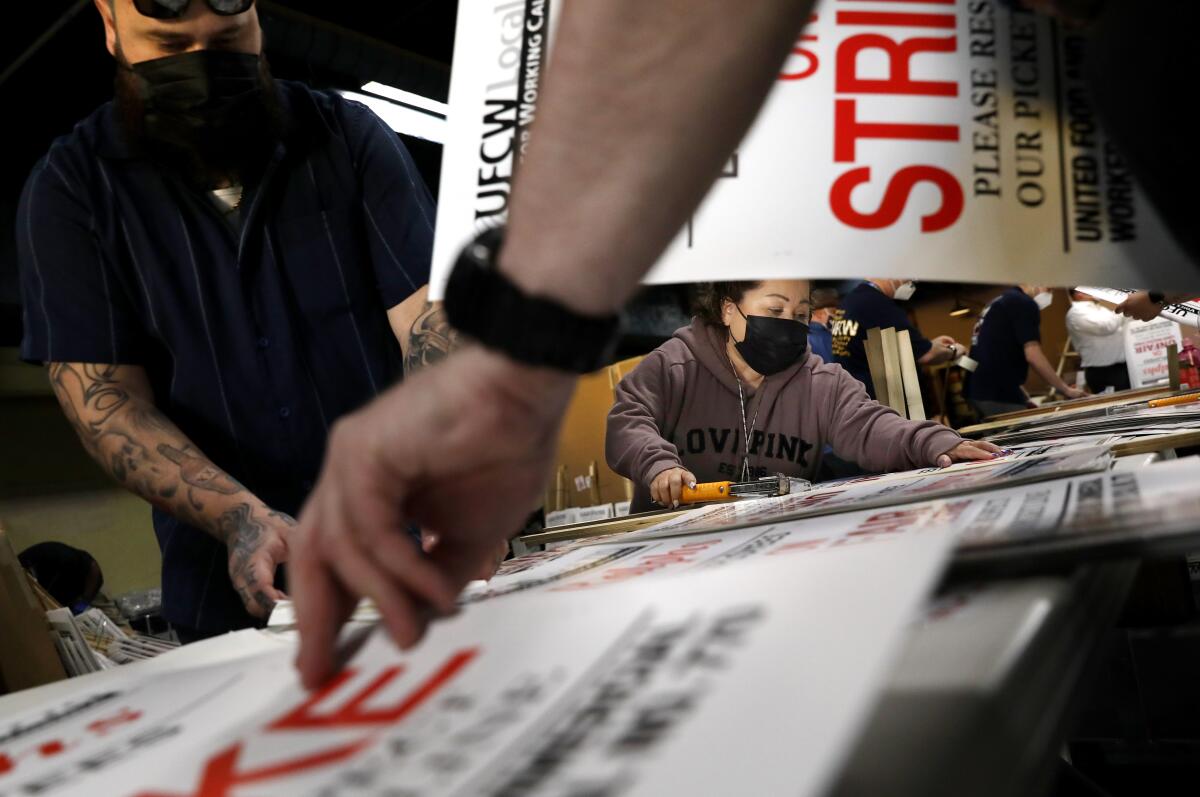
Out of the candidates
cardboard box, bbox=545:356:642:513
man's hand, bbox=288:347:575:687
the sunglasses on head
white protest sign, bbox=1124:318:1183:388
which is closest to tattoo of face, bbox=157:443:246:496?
the sunglasses on head

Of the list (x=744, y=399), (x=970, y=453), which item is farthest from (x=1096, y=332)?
(x=970, y=453)

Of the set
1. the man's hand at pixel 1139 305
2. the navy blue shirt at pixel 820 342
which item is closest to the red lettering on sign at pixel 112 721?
the man's hand at pixel 1139 305

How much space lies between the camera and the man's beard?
1281mm

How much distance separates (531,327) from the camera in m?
0.42

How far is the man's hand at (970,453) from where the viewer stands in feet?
5.56

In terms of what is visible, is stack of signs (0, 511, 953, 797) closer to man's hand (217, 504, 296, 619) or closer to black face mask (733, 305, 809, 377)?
man's hand (217, 504, 296, 619)

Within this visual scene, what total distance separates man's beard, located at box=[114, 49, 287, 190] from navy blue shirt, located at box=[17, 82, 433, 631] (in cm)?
2

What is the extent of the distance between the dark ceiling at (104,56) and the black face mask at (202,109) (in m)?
4.39

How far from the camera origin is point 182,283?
1.30 metres

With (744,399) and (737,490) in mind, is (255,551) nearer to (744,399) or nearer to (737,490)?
(737,490)

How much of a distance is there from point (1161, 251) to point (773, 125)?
0.36 metres

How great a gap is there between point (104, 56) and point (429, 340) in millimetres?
5499

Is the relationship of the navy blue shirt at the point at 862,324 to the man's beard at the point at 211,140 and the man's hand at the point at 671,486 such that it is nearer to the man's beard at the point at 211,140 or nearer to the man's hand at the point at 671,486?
the man's hand at the point at 671,486

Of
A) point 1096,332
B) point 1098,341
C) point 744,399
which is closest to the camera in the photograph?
point 744,399
